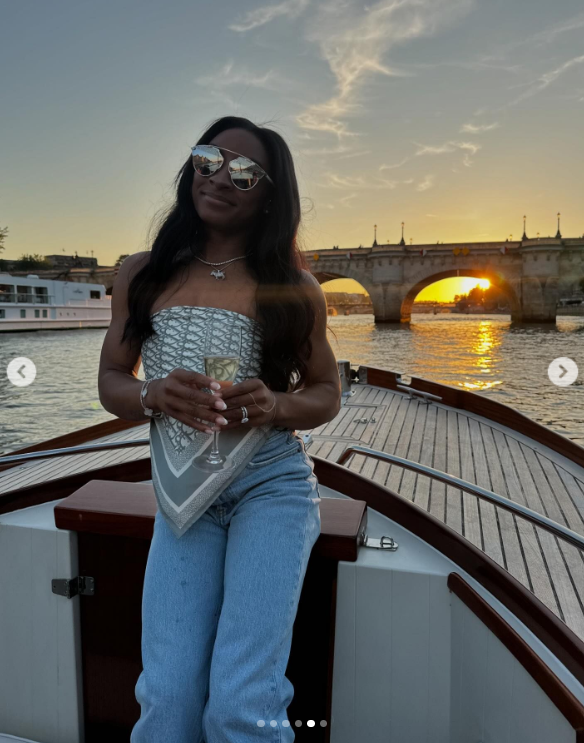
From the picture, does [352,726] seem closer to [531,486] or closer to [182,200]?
[182,200]

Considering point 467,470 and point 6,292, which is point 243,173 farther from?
point 6,292

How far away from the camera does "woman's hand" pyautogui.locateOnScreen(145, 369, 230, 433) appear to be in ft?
3.92

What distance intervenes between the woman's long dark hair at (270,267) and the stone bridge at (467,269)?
39265 millimetres

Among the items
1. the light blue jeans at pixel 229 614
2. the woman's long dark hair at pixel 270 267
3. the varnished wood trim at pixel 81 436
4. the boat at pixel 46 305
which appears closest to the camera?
the light blue jeans at pixel 229 614

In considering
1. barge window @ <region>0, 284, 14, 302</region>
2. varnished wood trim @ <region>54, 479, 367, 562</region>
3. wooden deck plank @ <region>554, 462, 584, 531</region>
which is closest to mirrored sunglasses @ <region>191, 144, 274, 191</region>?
varnished wood trim @ <region>54, 479, 367, 562</region>

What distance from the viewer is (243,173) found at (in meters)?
1.49

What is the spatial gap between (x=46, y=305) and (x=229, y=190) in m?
39.2

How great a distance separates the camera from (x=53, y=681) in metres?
1.76

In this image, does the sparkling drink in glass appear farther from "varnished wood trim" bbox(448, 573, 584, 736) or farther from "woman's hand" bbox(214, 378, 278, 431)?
"varnished wood trim" bbox(448, 573, 584, 736)

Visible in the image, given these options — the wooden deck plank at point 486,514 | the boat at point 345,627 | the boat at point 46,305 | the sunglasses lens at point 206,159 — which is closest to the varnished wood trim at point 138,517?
the boat at point 345,627

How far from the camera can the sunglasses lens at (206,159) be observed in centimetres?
149

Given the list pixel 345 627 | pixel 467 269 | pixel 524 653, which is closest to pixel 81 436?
pixel 345 627

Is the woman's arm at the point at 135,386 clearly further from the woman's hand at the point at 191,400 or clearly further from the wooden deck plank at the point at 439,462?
the wooden deck plank at the point at 439,462

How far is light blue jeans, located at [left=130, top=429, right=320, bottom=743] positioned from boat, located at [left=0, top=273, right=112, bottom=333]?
34347 millimetres
